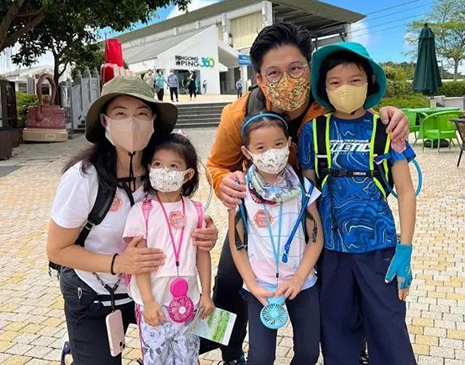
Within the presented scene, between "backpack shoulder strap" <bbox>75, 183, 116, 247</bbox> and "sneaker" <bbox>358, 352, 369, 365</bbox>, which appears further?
"sneaker" <bbox>358, 352, 369, 365</bbox>

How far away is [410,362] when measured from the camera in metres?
2.40

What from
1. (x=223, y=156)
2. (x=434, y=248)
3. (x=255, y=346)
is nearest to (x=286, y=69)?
(x=223, y=156)

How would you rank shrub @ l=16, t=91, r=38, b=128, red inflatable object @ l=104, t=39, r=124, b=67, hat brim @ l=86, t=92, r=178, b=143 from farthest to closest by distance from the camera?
1. shrub @ l=16, t=91, r=38, b=128
2. red inflatable object @ l=104, t=39, r=124, b=67
3. hat brim @ l=86, t=92, r=178, b=143

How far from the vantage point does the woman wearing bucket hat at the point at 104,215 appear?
236 cm

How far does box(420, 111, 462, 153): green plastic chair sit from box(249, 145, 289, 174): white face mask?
34.9ft

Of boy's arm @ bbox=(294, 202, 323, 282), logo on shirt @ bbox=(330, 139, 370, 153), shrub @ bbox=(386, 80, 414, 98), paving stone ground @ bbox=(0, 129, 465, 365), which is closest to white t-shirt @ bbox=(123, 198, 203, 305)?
boy's arm @ bbox=(294, 202, 323, 282)

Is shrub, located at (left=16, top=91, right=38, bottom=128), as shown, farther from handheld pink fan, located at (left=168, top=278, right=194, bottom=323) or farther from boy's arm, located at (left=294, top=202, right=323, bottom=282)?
boy's arm, located at (left=294, top=202, right=323, bottom=282)

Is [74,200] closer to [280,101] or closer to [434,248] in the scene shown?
[280,101]

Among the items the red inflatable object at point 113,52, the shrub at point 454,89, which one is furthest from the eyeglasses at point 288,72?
the shrub at point 454,89

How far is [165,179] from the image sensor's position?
95.4 inches

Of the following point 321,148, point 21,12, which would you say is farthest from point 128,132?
point 21,12

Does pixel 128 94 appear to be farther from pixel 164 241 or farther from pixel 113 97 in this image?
pixel 164 241

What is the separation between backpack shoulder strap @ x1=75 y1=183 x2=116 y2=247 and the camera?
241cm

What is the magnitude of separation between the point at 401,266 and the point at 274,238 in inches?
23.2
